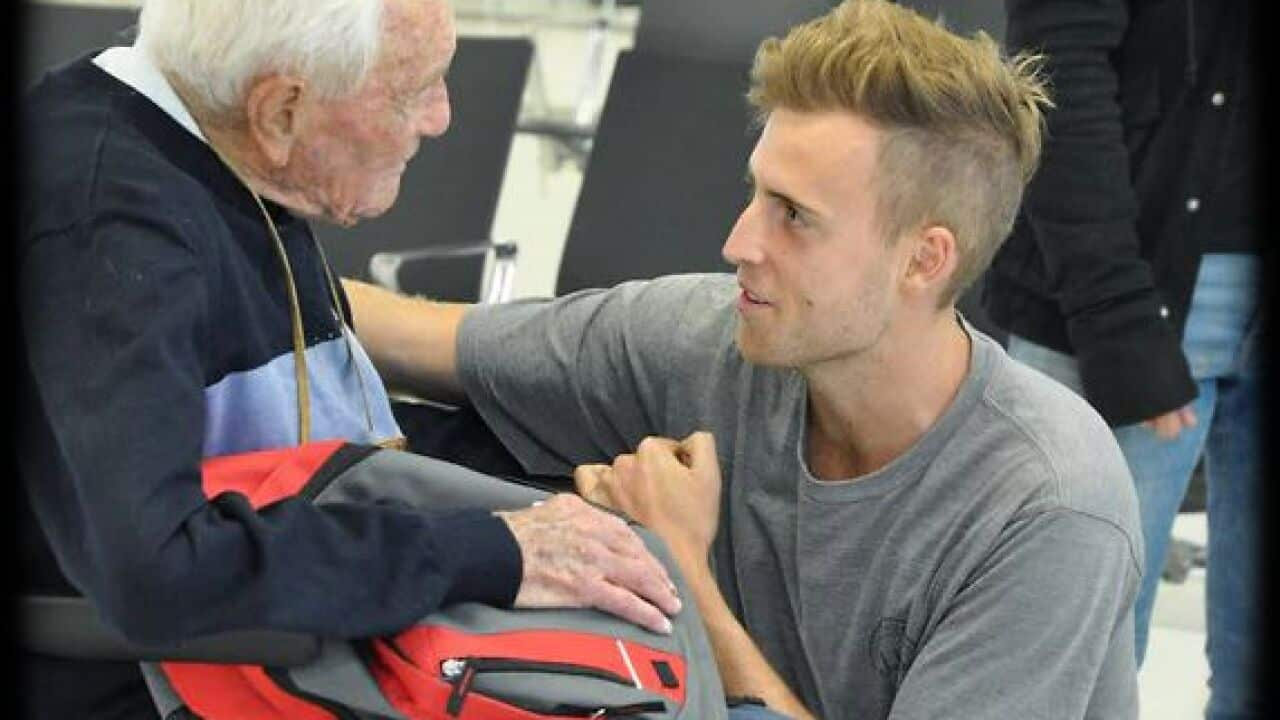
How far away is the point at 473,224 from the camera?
343 centimetres

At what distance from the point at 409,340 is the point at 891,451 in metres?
0.51

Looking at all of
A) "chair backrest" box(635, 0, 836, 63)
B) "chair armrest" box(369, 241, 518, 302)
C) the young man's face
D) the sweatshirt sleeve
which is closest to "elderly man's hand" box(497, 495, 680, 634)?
the young man's face

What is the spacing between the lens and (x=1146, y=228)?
7.02 feet

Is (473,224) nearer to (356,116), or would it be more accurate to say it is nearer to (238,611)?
(356,116)

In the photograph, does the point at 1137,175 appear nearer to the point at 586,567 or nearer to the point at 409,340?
the point at 409,340

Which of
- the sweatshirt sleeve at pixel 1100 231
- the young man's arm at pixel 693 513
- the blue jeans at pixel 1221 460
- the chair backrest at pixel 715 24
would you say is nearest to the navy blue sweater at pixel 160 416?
the young man's arm at pixel 693 513

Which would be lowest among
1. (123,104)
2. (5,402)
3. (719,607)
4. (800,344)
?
(719,607)

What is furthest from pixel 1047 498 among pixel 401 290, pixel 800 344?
pixel 401 290

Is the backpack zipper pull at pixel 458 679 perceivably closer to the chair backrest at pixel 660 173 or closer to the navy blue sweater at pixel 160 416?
the navy blue sweater at pixel 160 416

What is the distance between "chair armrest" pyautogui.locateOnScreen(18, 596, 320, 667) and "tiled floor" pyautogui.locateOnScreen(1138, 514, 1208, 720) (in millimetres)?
1882

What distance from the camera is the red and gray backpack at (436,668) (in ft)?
4.34

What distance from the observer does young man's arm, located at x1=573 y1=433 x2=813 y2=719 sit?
1.60 meters

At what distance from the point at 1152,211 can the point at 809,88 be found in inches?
27.0

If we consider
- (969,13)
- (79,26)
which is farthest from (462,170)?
(969,13)
